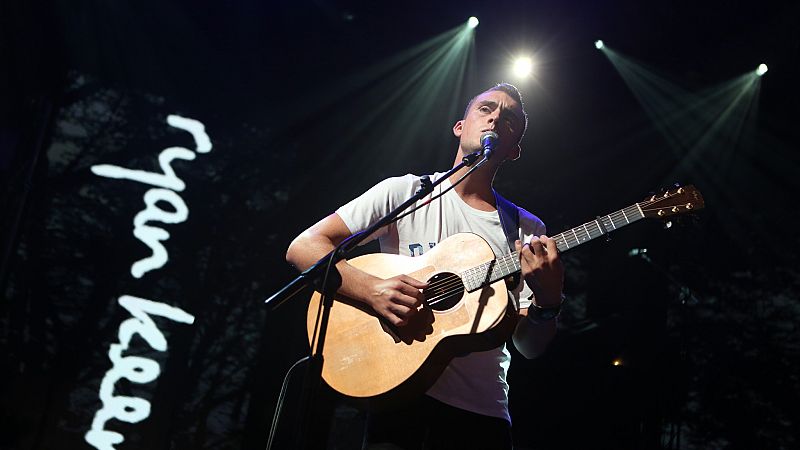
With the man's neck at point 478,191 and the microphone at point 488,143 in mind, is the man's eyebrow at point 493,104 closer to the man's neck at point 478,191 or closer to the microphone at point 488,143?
the man's neck at point 478,191

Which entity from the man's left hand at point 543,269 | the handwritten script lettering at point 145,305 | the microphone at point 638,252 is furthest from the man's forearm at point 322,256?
the handwritten script lettering at point 145,305

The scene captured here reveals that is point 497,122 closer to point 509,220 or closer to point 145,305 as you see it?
point 509,220

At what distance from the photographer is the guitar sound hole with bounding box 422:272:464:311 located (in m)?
2.71

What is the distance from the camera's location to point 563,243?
2840mm

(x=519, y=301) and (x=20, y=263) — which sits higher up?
Result: (x=20, y=263)

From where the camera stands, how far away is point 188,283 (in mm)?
7098

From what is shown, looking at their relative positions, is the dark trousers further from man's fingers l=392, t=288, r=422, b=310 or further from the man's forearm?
the man's forearm

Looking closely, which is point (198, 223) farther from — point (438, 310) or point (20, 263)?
point (438, 310)

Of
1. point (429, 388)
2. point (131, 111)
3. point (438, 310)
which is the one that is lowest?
point (429, 388)

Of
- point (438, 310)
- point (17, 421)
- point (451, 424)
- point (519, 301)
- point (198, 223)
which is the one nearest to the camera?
point (451, 424)

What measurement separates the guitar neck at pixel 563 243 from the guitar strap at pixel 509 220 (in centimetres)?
25

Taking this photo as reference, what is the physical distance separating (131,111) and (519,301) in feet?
20.9

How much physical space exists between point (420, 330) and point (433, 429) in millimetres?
412

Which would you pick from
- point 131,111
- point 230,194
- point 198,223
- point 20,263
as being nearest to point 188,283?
point 198,223
